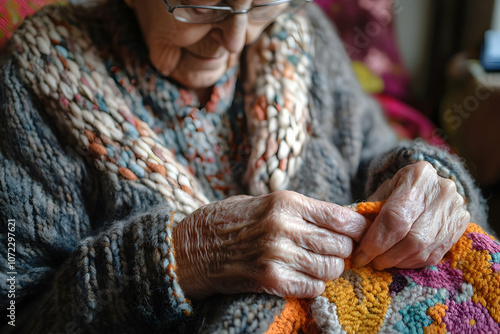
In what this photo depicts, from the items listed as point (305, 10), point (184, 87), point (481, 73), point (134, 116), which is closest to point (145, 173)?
point (134, 116)

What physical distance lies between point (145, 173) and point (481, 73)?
1419 millimetres

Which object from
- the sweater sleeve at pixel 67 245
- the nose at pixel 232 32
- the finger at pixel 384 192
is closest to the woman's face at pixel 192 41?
the nose at pixel 232 32

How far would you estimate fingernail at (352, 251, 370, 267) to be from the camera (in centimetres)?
64

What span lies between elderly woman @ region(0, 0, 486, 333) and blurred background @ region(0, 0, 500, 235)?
0.53 m

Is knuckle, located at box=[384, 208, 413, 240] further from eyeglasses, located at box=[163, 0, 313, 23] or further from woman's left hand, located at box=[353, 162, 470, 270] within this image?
eyeglasses, located at box=[163, 0, 313, 23]

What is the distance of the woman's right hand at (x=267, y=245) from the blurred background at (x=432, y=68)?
0.72m

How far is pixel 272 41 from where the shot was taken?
0.97 m

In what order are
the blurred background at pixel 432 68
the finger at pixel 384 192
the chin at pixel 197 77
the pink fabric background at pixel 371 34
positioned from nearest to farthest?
the finger at pixel 384 192 < the chin at pixel 197 77 < the blurred background at pixel 432 68 < the pink fabric background at pixel 371 34

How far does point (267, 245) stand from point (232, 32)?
0.40 meters

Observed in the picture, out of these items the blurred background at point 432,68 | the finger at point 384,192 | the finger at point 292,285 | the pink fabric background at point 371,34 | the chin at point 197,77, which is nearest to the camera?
the finger at point 292,285

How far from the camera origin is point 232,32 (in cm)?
76

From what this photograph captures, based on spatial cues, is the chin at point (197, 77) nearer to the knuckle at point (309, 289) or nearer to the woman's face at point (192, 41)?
the woman's face at point (192, 41)

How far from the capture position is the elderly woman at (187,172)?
625 mm

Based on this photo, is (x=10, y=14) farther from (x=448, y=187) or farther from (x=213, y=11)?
(x=448, y=187)
